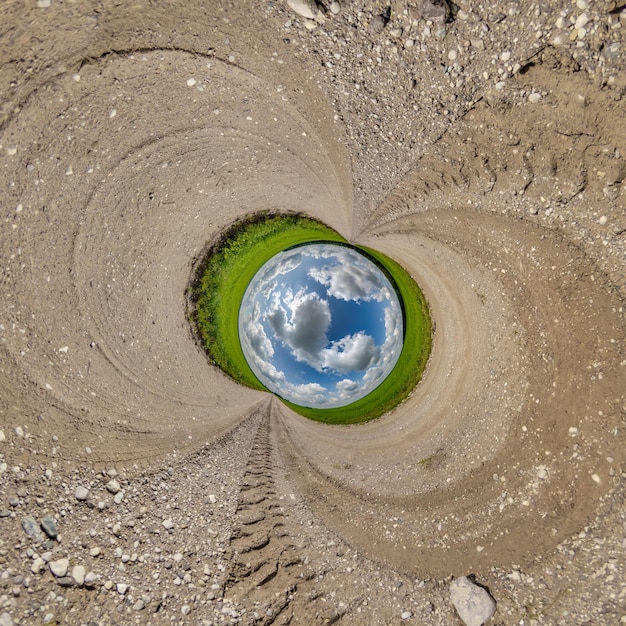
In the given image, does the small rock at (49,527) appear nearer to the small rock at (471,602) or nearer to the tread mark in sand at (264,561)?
the tread mark in sand at (264,561)

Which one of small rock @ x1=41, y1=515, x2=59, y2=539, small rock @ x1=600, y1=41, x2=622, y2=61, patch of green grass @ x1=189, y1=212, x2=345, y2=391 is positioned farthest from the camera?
patch of green grass @ x1=189, y1=212, x2=345, y2=391

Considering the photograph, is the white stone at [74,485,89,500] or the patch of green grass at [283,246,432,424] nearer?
the white stone at [74,485,89,500]

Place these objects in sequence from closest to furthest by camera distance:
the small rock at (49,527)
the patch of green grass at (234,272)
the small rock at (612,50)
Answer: the small rock at (612,50), the small rock at (49,527), the patch of green grass at (234,272)

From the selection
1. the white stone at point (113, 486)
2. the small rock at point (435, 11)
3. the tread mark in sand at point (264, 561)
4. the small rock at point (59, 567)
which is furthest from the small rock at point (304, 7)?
the small rock at point (59, 567)

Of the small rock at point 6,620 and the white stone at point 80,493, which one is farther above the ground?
the white stone at point 80,493

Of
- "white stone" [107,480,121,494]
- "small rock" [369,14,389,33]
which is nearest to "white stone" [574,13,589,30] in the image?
"small rock" [369,14,389,33]

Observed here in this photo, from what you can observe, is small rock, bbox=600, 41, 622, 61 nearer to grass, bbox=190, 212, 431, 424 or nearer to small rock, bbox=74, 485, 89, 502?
grass, bbox=190, 212, 431, 424
